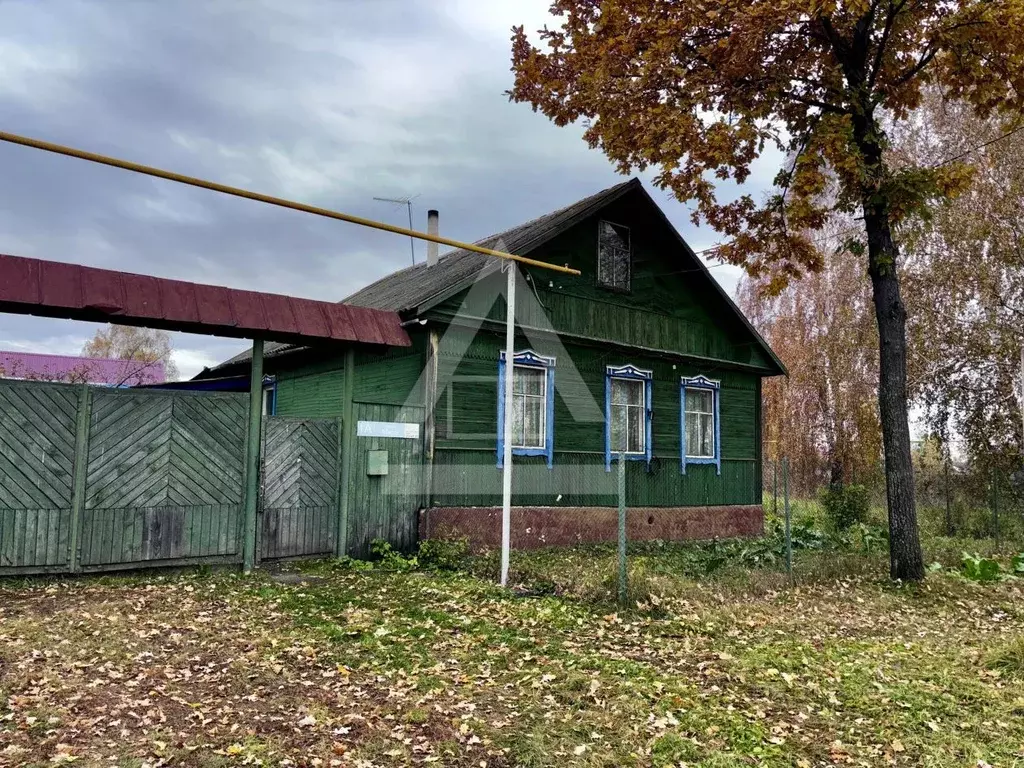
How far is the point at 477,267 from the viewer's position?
512 inches

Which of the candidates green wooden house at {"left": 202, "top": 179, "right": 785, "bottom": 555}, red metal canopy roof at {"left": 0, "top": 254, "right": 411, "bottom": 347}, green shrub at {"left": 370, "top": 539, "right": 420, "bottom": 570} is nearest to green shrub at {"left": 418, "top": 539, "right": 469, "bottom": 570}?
green shrub at {"left": 370, "top": 539, "right": 420, "bottom": 570}

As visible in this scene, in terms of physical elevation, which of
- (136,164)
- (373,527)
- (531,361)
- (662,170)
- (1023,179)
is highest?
(1023,179)

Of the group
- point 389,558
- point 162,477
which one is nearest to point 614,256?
point 389,558

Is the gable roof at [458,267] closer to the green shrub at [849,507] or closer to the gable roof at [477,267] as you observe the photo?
the gable roof at [477,267]

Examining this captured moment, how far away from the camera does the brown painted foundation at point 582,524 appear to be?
39.1 ft

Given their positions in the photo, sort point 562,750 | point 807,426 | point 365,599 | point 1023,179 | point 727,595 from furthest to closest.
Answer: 1. point 807,426
2. point 1023,179
3. point 727,595
4. point 365,599
5. point 562,750

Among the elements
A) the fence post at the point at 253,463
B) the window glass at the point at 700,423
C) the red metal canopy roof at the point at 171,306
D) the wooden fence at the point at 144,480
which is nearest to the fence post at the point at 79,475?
the wooden fence at the point at 144,480

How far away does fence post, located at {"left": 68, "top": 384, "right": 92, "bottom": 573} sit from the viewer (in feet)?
28.8

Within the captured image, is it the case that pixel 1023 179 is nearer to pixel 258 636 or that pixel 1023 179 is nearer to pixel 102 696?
pixel 258 636

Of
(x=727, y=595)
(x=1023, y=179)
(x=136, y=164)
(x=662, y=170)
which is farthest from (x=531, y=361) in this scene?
(x=1023, y=179)

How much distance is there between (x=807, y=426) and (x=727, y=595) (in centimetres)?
1667

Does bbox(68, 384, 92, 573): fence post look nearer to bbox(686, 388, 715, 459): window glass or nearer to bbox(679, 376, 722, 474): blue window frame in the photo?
bbox(679, 376, 722, 474): blue window frame

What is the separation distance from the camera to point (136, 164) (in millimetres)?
7250

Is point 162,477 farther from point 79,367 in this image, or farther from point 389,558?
point 79,367
